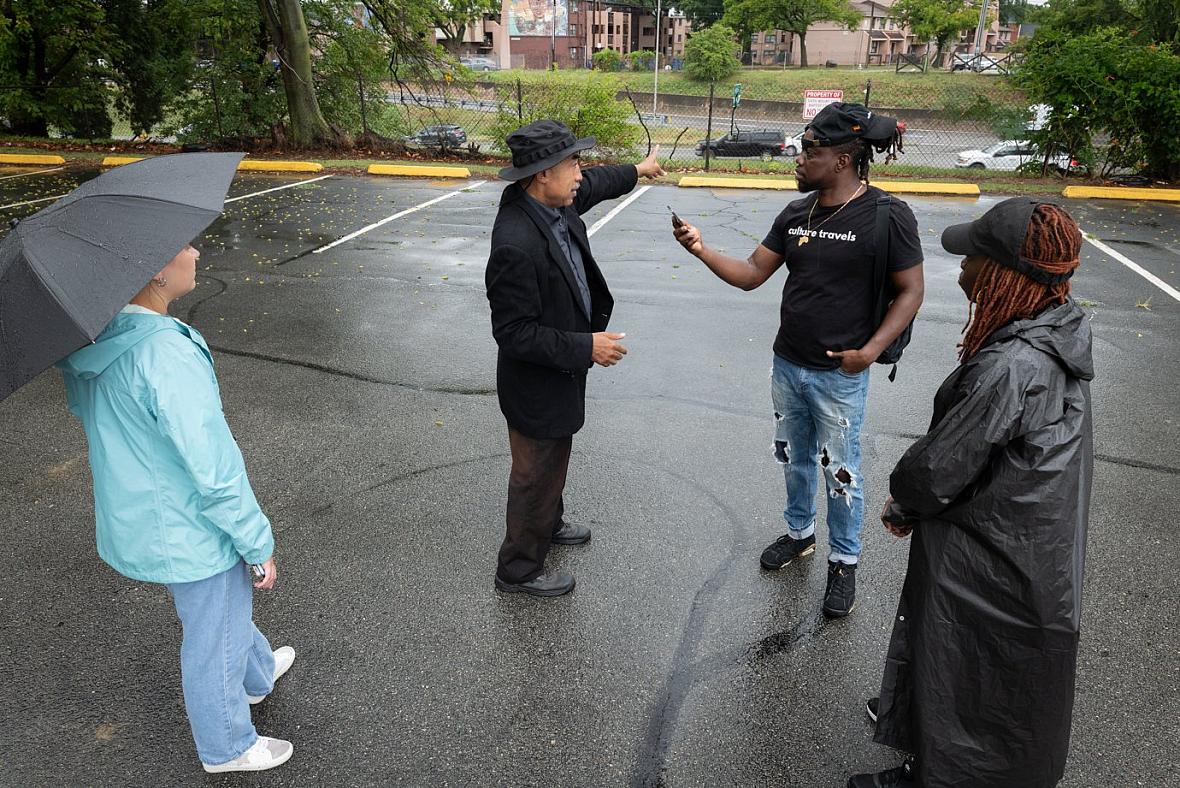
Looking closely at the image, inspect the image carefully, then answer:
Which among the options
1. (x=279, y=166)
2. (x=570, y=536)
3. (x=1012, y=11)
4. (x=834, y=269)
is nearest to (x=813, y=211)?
(x=834, y=269)

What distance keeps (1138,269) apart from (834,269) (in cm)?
797

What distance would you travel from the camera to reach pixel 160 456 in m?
2.26

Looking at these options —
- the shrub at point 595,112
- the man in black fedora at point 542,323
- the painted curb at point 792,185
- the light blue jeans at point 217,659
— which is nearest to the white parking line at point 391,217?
the shrub at point 595,112

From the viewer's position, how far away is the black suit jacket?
9.78ft

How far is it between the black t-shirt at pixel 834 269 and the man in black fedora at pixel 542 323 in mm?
782

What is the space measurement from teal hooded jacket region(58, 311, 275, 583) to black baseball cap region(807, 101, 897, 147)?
2.34 m

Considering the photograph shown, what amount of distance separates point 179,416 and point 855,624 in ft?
9.08

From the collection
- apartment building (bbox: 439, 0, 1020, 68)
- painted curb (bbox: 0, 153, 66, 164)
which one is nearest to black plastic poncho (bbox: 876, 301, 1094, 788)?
painted curb (bbox: 0, 153, 66, 164)

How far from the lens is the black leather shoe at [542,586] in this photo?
360 centimetres

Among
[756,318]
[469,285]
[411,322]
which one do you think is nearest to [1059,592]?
[756,318]

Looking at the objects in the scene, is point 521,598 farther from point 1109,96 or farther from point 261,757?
point 1109,96

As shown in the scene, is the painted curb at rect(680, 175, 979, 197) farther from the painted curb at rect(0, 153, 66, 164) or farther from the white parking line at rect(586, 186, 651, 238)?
the painted curb at rect(0, 153, 66, 164)

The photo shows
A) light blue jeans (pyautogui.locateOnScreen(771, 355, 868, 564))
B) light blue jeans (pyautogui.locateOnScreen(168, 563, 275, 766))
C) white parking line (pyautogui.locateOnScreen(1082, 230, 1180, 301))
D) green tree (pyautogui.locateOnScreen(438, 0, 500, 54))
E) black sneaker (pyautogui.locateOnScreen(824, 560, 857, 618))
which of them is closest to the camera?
light blue jeans (pyautogui.locateOnScreen(168, 563, 275, 766))

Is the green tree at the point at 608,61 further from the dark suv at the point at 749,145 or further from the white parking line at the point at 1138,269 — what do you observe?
the white parking line at the point at 1138,269
